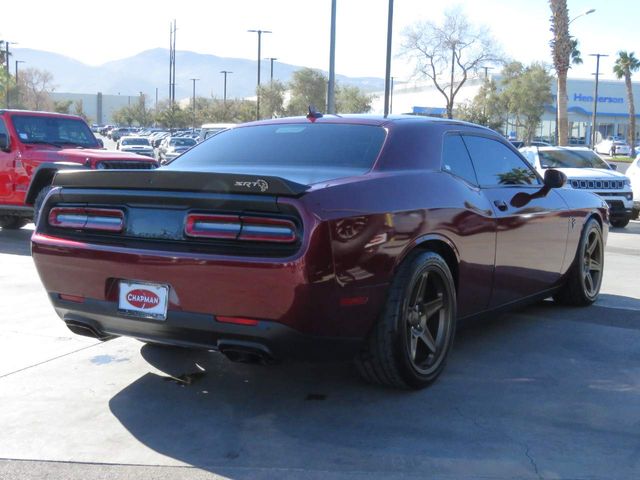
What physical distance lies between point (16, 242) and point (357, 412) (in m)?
8.27

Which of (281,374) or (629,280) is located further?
(629,280)

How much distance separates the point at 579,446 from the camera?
12.8 feet

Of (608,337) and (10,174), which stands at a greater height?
(10,174)

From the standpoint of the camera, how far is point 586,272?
7090 millimetres

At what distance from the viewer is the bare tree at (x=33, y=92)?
11431cm

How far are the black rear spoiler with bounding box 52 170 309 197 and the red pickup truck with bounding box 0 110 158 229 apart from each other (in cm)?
619

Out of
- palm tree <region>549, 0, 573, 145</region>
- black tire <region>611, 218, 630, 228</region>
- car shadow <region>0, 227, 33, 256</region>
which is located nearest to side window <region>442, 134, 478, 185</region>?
car shadow <region>0, 227, 33, 256</region>

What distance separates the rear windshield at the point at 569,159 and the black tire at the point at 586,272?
8810 mm

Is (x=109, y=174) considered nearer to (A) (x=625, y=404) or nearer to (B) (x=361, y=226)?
(B) (x=361, y=226)

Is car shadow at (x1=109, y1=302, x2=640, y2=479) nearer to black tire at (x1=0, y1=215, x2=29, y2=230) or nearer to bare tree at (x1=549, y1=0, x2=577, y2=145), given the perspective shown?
black tire at (x1=0, y1=215, x2=29, y2=230)

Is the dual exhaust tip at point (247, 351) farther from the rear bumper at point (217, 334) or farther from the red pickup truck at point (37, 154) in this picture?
the red pickup truck at point (37, 154)

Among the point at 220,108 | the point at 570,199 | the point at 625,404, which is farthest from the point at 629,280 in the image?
the point at 220,108

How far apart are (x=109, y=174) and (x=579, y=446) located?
9.01ft

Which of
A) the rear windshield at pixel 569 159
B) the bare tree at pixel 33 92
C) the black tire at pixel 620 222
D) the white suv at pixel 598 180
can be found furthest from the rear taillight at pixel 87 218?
the bare tree at pixel 33 92
